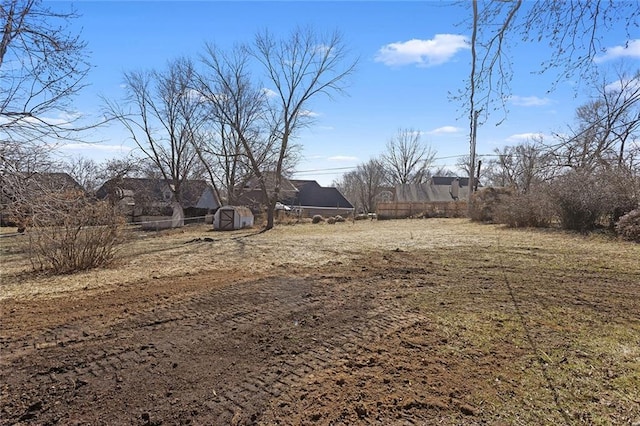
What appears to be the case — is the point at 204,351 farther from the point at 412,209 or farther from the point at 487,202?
the point at 412,209

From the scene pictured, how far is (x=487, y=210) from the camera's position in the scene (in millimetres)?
20156

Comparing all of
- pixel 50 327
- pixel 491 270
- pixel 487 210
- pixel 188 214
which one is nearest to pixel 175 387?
pixel 50 327

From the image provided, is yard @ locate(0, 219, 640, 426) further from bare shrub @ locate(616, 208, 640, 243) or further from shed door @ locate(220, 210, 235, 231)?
shed door @ locate(220, 210, 235, 231)

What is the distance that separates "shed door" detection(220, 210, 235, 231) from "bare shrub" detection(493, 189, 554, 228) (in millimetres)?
14242

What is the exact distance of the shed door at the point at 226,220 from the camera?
66.0 ft

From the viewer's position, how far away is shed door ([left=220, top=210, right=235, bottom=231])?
2012 centimetres

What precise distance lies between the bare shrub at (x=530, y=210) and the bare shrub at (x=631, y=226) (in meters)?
3.29

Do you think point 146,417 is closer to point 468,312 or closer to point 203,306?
point 203,306

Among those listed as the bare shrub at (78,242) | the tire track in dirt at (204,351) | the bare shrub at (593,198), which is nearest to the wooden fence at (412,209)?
the bare shrub at (593,198)

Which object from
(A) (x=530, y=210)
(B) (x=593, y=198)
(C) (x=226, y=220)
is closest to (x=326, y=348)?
(B) (x=593, y=198)

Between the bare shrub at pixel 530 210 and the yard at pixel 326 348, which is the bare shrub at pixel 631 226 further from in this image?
the yard at pixel 326 348

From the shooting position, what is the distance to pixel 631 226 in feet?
34.0

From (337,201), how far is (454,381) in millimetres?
39280

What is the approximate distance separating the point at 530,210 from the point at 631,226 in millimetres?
5142
